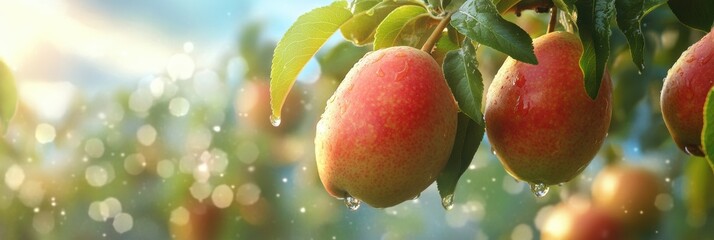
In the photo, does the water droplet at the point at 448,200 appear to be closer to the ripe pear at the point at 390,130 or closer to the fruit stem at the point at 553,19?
the ripe pear at the point at 390,130

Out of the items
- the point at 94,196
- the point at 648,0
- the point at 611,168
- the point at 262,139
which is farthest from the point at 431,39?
the point at 94,196

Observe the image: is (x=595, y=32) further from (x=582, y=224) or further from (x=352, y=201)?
(x=582, y=224)

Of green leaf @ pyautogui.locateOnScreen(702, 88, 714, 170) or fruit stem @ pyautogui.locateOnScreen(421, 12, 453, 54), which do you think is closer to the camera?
green leaf @ pyautogui.locateOnScreen(702, 88, 714, 170)

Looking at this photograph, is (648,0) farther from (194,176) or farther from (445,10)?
(194,176)

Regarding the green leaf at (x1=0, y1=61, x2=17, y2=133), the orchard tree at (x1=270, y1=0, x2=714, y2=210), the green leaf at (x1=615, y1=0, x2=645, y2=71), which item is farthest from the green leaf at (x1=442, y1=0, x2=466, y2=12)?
the green leaf at (x1=0, y1=61, x2=17, y2=133)

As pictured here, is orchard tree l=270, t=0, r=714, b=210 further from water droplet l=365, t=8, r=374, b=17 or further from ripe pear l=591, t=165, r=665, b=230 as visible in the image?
ripe pear l=591, t=165, r=665, b=230

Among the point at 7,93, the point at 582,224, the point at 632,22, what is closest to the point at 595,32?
the point at 632,22
